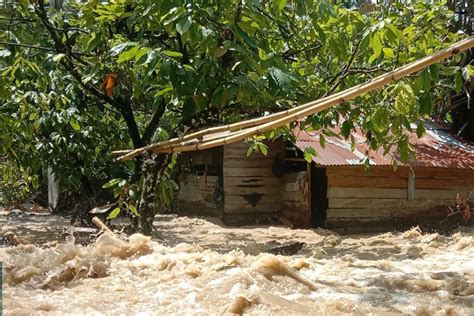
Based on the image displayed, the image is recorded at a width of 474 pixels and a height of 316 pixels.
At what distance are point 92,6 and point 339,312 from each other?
14.2 ft

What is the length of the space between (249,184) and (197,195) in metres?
1.83

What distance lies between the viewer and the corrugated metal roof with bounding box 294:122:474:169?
31.6 feet

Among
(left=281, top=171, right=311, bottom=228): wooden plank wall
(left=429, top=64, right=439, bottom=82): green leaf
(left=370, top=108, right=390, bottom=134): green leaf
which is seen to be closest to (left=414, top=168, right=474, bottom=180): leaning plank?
(left=281, top=171, right=311, bottom=228): wooden plank wall

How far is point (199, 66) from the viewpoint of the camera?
4703 millimetres

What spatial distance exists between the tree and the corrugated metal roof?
9.09ft

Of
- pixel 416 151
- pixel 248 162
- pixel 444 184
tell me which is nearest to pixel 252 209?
pixel 248 162

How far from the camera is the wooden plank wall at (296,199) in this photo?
1020 centimetres

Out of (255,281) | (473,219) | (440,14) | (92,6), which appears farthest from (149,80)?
(473,219)

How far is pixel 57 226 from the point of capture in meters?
9.88

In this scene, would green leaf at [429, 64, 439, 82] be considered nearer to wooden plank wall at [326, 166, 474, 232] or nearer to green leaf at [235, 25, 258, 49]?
green leaf at [235, 25, 258, 49]

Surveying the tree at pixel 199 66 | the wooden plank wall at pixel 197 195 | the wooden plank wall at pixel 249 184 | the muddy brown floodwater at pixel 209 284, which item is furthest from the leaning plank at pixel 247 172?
the muddy brown floodwater at pixel 209 284

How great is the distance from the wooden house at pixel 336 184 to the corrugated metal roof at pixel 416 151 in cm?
2

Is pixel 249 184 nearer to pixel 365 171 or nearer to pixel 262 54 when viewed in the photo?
pixel 365 171

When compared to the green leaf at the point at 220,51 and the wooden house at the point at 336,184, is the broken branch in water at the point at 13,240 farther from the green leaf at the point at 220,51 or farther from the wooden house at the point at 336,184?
the wooden house at the point at 336,184
